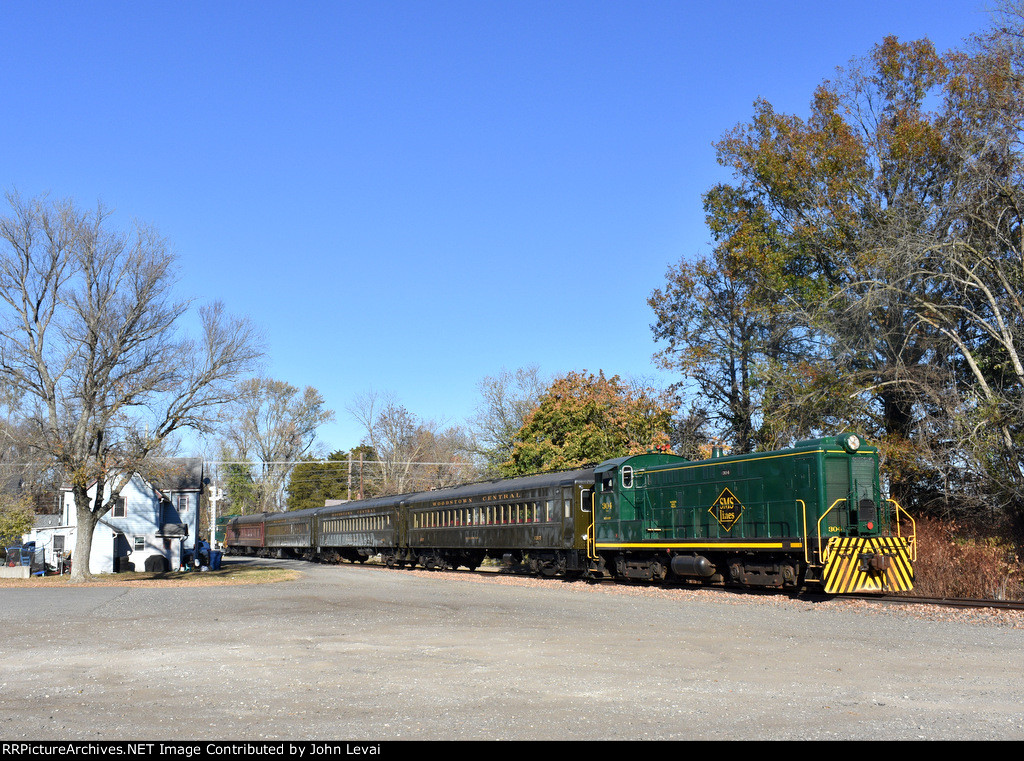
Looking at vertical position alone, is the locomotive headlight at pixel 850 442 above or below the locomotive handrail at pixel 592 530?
above

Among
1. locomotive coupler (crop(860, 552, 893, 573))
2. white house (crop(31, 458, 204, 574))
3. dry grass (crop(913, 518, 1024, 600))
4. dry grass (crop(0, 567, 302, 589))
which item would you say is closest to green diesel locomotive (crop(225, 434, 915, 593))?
locomotive coupler (crop(860, 552, 893, 573))

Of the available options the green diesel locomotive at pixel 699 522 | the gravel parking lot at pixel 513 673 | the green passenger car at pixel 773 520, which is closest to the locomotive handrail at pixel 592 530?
the green diesel locomotive at pixel 699 522

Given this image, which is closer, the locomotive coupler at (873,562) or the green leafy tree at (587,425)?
the locomotive coupler at (873,562)

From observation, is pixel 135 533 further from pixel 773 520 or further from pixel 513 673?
pixel 513 673

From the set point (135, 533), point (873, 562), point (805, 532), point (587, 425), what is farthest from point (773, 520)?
point (135, 533)

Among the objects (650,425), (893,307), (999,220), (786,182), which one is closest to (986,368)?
(893,307)

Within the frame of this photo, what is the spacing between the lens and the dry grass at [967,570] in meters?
22.1

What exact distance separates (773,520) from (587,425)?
24821mm

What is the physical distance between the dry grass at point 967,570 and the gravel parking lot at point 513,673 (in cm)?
533

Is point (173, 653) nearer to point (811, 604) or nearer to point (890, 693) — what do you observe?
point (890, 693)

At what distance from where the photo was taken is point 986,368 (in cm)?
2909

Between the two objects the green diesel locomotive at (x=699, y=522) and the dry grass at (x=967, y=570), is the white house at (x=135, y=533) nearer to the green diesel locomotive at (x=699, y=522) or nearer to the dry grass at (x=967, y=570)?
the green diesel locomotive at (x=699, y=522)

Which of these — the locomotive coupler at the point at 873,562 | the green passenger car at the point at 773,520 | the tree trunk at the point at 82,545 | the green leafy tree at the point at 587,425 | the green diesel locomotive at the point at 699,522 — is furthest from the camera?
the green leafy tree at the point at 587,425

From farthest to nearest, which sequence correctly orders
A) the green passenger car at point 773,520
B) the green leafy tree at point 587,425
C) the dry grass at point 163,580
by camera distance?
the green leafy tree at point 587,425, the dry grass at point 163,580, the green passenger car at point 773,520
